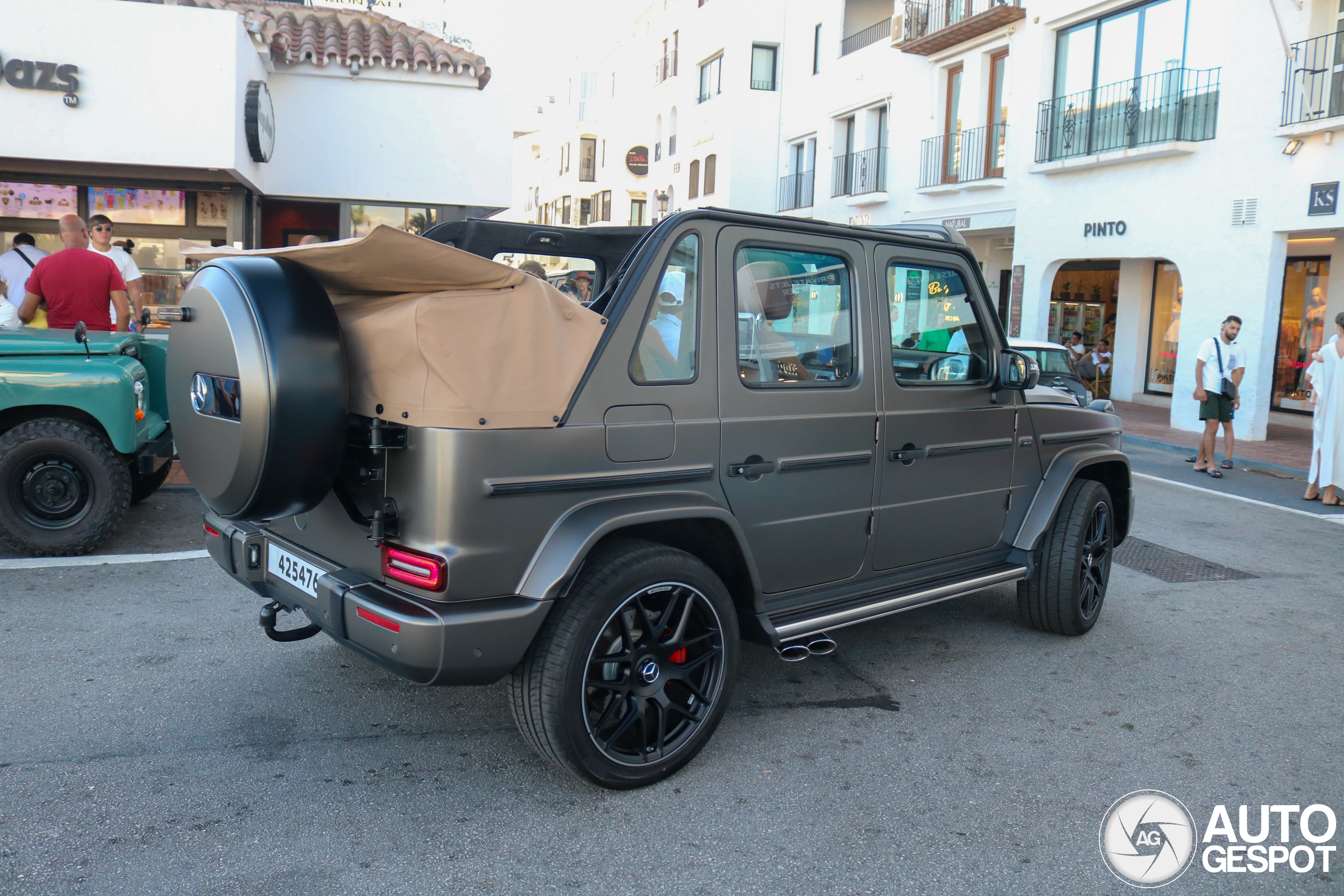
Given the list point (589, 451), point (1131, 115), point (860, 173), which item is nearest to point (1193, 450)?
point (1131, 115)

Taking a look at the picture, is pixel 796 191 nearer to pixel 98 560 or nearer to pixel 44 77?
pixel 44 77

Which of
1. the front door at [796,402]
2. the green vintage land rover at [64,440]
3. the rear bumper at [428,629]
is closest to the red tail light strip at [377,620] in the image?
the rear bumper at [428,629]

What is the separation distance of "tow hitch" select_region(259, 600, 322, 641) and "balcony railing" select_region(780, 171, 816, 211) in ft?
85.9

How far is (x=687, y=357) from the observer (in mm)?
3510

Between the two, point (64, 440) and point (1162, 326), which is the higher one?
point (1162, 326)

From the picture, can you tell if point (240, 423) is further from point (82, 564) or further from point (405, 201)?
point (405, 201)

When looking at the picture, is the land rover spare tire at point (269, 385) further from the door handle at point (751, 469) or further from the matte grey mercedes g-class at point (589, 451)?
the door handle at point (751, 469)

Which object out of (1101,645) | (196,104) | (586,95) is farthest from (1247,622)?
(586,95)

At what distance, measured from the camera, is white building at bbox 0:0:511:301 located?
1193cm

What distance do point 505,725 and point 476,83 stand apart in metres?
12.9

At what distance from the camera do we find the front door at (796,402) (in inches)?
143

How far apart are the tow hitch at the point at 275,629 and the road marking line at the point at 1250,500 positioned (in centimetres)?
828

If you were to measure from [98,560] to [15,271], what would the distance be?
3.80 m

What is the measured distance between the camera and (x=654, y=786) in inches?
135
